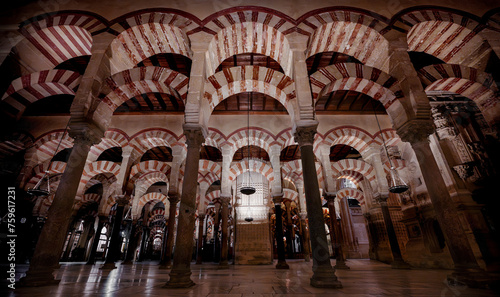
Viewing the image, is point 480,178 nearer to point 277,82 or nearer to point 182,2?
point 277,82

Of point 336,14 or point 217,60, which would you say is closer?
point 336,14

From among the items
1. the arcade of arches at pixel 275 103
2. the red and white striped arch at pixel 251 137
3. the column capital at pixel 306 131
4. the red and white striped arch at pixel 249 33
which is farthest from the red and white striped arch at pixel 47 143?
the column capital at pixel 306 131

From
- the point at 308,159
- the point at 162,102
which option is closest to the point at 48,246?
the point at 308,159

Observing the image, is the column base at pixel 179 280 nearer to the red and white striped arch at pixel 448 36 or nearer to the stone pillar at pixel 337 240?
the stone pillar at pixel 337 240

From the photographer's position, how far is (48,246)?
125 inches

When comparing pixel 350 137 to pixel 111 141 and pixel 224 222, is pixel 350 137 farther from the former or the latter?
pixel 111 141

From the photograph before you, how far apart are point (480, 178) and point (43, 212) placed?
15104 millimetres

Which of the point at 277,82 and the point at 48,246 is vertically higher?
the point at 277,82

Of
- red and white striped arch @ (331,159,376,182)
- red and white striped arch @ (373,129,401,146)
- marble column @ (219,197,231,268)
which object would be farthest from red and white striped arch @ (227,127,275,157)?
→ red and white striped arch @ (373,129,401,146)

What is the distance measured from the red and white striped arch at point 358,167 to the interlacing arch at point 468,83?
340 centimetres

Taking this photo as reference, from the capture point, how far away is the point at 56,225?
3311 mm

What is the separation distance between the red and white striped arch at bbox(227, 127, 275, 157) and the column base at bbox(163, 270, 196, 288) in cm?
450

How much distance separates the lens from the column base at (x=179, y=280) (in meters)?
2.88

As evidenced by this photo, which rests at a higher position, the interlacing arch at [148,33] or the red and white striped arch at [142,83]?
the interlacing arch at [148,33]
